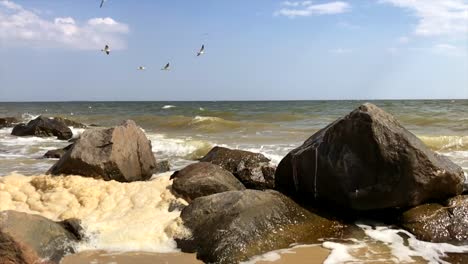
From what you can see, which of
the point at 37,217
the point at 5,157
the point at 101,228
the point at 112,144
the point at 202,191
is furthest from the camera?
the point at 5,157

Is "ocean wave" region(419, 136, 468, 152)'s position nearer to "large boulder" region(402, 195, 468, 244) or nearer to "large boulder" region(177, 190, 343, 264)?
"large boulder" region(402, 195, 468, 244)

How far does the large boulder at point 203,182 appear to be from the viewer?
7211mm

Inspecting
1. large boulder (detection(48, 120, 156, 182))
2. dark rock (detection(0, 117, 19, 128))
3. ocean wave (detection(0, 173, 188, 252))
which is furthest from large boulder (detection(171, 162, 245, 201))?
dark rock (detection(0, 117, 19, 128))

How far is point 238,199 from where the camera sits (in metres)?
6.04

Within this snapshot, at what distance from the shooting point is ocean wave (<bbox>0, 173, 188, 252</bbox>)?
5.75 metres

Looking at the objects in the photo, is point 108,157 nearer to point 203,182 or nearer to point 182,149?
point 203,182

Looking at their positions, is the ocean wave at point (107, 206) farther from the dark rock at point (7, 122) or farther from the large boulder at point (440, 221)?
the dark rock at point (7, 122)

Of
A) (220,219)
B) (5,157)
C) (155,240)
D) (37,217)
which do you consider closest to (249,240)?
(220,219)

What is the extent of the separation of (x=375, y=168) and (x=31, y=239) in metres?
4.11

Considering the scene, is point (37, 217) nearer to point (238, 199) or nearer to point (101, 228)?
point (101, 228)

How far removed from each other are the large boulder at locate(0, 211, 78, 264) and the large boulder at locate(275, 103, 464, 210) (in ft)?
10.6

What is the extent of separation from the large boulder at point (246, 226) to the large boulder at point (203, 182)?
89cm

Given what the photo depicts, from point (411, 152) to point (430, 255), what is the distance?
132cm

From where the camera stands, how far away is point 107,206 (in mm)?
7023
